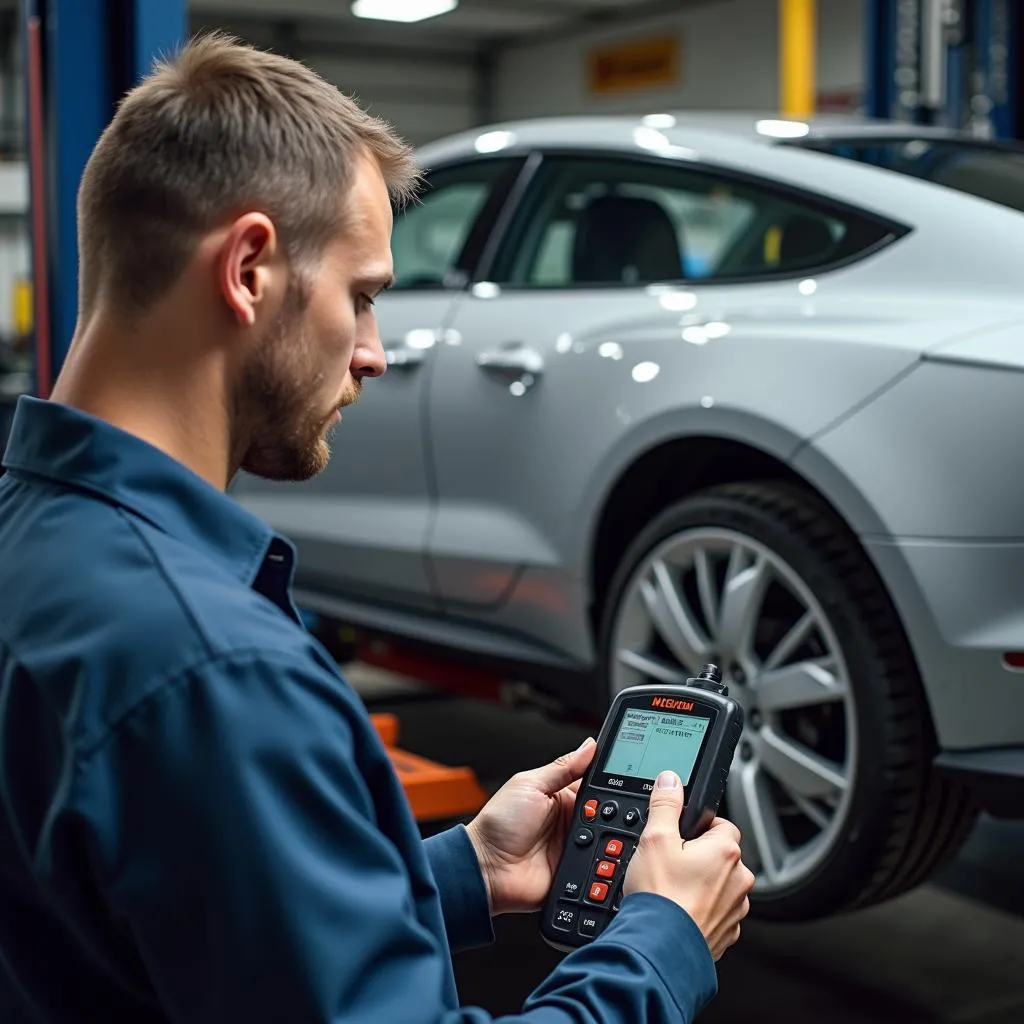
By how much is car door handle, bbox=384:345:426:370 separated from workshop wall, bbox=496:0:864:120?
11.6m

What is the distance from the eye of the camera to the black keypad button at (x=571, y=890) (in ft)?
4.08

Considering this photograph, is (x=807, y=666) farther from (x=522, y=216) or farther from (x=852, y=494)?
(x=522, y=216)

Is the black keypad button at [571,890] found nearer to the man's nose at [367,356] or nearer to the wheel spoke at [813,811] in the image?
the man's nose at [367,356]

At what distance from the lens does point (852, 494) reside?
7.61ft

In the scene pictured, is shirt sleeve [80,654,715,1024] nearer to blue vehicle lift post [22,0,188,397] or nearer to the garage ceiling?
blue vehicle lift post [22,0,188,397]

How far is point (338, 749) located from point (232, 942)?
115 millimetres

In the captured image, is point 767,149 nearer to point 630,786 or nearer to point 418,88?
point 630,786

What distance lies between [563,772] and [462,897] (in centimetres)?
15

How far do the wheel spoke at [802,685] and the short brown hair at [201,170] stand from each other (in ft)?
5.04

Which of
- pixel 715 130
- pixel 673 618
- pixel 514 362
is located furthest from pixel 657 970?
pixel 715 130

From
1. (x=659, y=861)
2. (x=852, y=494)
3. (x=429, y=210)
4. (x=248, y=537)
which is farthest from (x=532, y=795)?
(x=429, y=210)

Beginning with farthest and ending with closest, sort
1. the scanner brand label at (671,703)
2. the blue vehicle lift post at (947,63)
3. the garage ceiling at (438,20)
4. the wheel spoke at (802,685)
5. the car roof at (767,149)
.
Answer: the garage ceiling at (438,20) → the blue vehicle lift post at (947,63) → the car roof at (767,149) → the wheel spoke at (802,685) → the scanner brand label at (671,703)

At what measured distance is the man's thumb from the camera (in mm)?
1152

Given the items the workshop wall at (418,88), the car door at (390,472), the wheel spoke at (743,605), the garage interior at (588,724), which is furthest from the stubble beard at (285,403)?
the workshop wall at (418,88)
